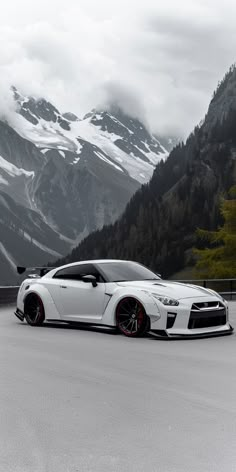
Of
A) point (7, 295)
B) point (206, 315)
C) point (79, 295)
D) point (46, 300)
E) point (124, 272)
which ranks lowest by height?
point (7, 295)

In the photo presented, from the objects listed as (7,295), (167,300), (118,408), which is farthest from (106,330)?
(7,295)

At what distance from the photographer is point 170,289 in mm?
12070

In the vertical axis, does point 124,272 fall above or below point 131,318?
above

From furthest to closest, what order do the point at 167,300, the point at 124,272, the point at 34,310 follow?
the point at 34,310 < the point at 124,272 < the point at 167,300

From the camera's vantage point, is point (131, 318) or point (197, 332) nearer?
point (197, 332)

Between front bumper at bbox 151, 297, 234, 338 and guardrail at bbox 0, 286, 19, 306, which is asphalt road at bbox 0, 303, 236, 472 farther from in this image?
guardrail at bbox 0, 286, 19, 306

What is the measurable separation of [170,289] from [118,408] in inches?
223

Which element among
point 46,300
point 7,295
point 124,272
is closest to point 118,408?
point 124,272

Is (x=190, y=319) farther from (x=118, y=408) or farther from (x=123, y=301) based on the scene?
(x=118, y=408)

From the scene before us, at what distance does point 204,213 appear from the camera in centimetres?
18750

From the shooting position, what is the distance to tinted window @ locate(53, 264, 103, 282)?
525 inches

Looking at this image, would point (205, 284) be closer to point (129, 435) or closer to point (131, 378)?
point (131, 378)

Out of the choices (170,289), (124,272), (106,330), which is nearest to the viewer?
(170,289)

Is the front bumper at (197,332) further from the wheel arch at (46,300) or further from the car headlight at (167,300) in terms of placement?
the wheel arch at (46,300)
